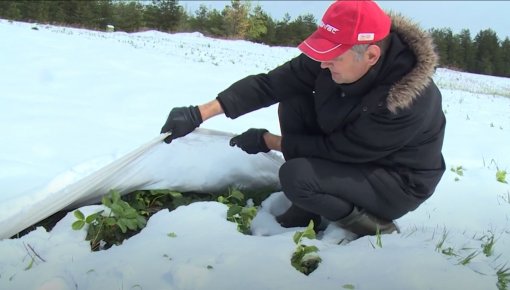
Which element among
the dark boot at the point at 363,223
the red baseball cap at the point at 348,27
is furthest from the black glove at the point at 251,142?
the red baseball cap at the point at 348,27

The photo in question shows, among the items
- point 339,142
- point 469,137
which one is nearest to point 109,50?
point 469,137

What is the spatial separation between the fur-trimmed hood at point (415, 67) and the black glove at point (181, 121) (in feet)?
2.98

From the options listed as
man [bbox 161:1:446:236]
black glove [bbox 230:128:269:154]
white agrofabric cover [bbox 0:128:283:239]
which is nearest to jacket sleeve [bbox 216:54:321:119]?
→ man [bbox 161:1:446:236]

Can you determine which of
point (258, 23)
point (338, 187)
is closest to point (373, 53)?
point (338, 187)

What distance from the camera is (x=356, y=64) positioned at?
5.89 ft

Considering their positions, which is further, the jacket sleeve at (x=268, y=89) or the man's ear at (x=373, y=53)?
the jacket sleeve at (x=268, y=89)

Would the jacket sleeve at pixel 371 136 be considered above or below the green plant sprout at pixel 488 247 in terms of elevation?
above

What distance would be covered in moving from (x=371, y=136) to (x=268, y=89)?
65 centimetres

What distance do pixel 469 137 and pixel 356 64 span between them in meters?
2.87

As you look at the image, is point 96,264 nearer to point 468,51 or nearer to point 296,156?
point 296,156

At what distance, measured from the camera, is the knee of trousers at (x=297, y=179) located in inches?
76.9

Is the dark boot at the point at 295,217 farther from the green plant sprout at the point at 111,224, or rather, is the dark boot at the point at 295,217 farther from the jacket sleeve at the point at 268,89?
the green plant sprout at the point at 111,224

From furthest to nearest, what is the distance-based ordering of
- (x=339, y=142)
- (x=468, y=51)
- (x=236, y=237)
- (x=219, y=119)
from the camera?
(x=468, y=51) → (x=219, y=119) → (x=339, y=142) → (x=236, y=237)

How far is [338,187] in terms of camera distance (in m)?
1.97
